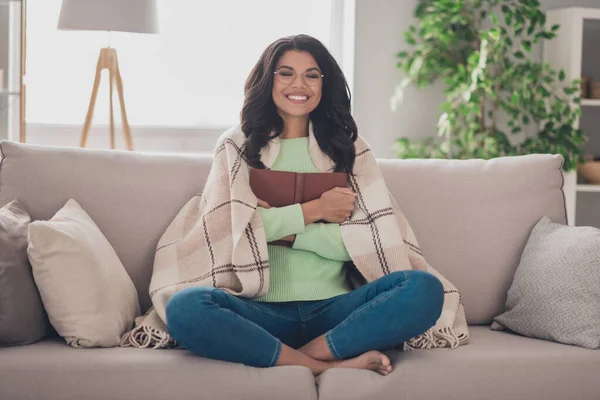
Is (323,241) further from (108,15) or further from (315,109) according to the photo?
(108,15)

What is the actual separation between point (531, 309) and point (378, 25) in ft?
6.58

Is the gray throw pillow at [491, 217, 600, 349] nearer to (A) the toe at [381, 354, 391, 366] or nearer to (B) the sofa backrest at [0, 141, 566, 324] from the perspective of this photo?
(B) the sofa backrest at [0, 141, 566, 324]

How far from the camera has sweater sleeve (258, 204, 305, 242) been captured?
7.09 ft

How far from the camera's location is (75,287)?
195 centimetres

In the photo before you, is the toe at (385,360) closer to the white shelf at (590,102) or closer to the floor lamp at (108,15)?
the floor lamp at (108,15)

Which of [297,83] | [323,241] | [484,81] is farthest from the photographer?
[484,81]

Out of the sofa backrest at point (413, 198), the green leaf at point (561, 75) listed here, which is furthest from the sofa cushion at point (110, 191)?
the green leaf at point (561, 75)

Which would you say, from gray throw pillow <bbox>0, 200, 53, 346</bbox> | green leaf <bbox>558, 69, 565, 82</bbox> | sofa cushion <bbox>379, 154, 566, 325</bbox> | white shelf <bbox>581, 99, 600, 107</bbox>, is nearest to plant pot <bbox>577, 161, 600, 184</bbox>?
white shelf <bbox>581, 99, 600, 107</bbox>

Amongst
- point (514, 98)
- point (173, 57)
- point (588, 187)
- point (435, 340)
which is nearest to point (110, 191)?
point (435, 340)

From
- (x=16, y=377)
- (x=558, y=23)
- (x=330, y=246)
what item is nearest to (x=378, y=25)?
(x=558, y=23)

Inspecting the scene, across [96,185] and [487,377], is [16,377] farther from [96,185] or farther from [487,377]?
[487,377]

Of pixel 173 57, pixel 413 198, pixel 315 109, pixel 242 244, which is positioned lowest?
pixel 242 244

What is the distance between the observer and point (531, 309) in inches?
84.2

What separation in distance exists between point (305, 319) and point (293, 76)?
70 centimetres
